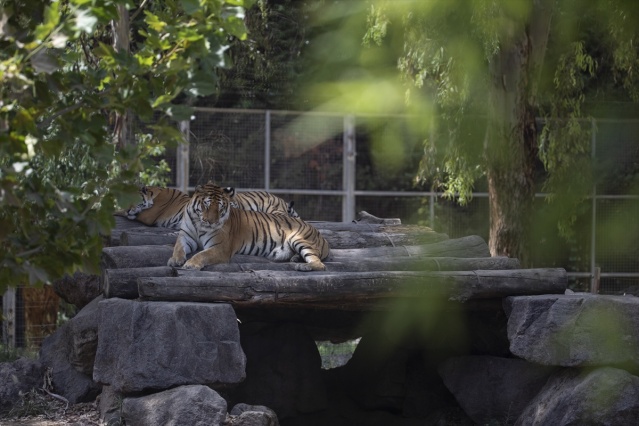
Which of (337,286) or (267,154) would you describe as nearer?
(337,286)

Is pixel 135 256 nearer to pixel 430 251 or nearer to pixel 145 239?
pixel 145 239

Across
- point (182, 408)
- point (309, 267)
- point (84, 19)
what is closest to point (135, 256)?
point (309, 267)

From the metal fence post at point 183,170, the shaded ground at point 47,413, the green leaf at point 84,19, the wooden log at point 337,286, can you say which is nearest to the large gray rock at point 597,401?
the wooden log at point 337,286

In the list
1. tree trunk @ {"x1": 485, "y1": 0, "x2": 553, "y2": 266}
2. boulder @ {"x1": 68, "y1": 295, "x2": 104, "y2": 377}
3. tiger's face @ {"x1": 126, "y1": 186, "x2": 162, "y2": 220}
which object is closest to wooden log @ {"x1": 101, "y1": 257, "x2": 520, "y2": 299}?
boulder @ {"x1": 68, "y1": 295, "x2": 104, "y2": 377}

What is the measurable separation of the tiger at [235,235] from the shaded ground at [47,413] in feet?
4.24

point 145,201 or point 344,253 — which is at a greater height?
point 145,201

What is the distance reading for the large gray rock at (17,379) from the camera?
22.5ft

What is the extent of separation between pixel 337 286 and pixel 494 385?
64.8 inches

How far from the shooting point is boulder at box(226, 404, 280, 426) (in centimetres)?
582

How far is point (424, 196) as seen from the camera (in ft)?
41.5

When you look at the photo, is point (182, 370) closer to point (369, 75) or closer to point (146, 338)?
point (146, 338)

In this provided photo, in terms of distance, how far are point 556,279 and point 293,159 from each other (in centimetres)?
629

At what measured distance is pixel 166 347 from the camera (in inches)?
233

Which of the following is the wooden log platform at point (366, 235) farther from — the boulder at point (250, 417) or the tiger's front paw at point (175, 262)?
the boulder at point (250, 417)
